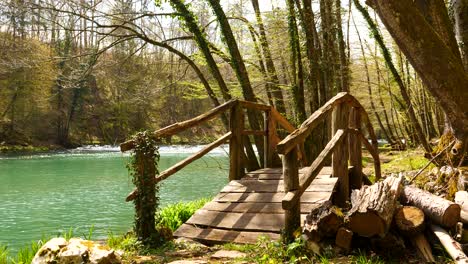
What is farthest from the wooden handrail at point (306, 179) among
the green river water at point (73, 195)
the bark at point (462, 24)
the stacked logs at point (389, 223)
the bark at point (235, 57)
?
the bark at point (235, 57)

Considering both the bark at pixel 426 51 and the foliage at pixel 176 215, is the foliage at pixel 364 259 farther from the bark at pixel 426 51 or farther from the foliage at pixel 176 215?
the foliage at pixel 176 215

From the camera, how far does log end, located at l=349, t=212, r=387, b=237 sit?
3.63 meters

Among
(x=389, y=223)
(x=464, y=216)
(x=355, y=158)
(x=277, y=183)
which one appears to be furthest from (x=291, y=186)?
(x=355, y=158)

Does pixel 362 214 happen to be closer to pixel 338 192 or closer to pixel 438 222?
pixel 438 222

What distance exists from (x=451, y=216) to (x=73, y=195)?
39.1ft

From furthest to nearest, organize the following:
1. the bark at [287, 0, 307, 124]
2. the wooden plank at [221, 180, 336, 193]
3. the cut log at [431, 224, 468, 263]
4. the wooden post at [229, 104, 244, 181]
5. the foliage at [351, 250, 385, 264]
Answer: the bark at [287, 0, 307, 124] → the wooden post at [229, 104, 244, 181] → the wooden plank at [221, 180, 336, 193] → the foliage at [351, 250, 385, 264] → the cut log at [431, 224, 468, 263]

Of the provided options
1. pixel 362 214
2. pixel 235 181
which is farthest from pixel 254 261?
pixel 235 181

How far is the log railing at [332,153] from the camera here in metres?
4.13

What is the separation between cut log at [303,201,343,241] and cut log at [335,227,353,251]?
0.05 meters

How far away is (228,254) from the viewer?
13.4ft

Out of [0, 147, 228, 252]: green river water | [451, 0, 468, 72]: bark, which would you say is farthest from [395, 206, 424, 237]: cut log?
[0, 147, 228, 252]: green river water

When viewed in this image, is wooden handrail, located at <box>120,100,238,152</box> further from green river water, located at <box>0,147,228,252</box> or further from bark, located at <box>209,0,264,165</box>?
bark, located at <box>209,0,264,165</box>

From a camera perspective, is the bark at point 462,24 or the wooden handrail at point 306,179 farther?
the bark at point 462,24

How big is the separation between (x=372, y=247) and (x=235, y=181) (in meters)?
2.84
